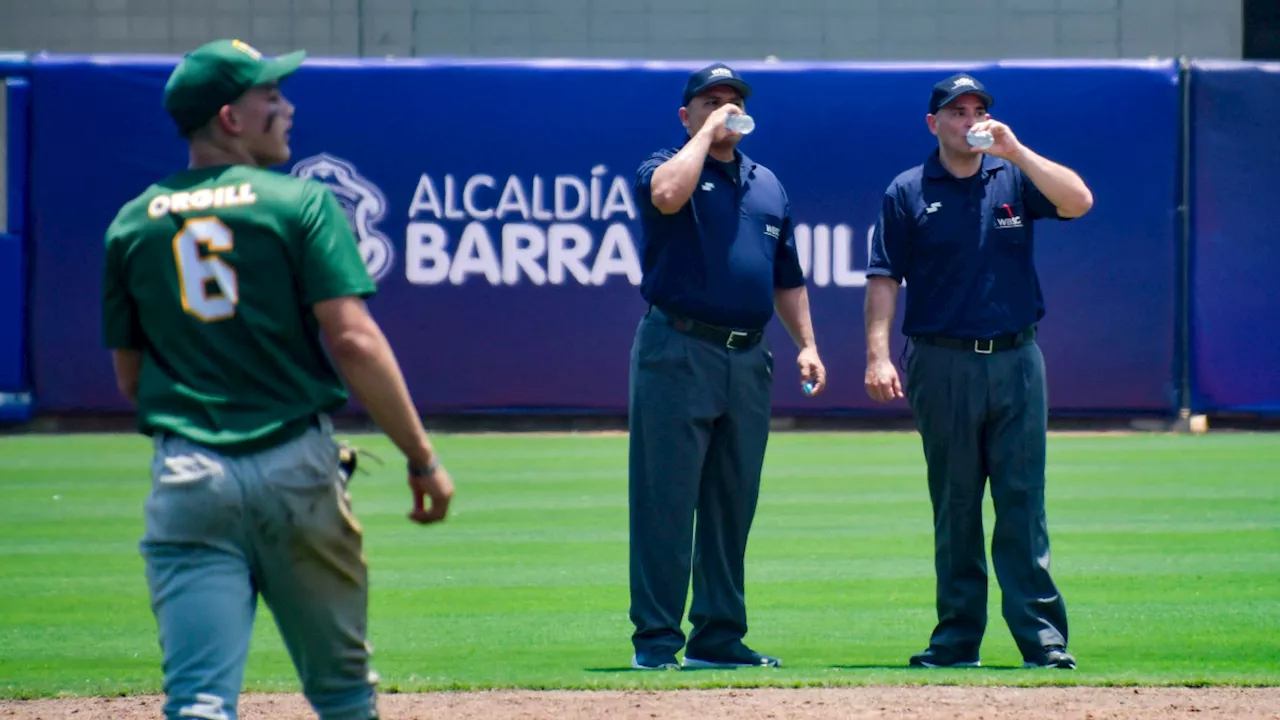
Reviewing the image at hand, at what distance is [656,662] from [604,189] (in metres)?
8.74

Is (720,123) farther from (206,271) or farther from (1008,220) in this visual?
(206,271)

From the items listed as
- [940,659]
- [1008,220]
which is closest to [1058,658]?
[940,659]

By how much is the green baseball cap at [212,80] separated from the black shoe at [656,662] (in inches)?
116

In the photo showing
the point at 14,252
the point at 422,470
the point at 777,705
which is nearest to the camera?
the point at 422,470

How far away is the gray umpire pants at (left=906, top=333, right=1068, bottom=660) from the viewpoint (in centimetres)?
594

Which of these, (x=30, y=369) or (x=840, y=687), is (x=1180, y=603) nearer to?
(x=840, y=687)

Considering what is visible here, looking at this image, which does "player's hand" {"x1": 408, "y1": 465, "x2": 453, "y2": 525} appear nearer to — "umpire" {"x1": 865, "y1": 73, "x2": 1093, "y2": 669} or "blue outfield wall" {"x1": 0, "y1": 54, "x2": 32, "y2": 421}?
"umpire" {"x1": 865, "y1": 73, "x2": 1093, "y2": 669}

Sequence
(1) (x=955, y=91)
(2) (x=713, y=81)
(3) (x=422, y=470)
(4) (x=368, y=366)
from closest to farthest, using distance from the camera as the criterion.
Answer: (4) (x=368, y=366) → (3) (x=422, y=470) → (1) (x=955, y=91) → (2) (x=713, y=81)

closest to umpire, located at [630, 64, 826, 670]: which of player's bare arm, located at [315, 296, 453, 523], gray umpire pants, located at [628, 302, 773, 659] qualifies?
gray umpire pants, located at [628, 302, 773, 659]

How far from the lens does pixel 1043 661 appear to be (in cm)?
592

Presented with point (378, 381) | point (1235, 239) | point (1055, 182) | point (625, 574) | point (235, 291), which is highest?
point (1055, 182)

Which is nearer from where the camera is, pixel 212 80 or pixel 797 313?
pixel 212 80

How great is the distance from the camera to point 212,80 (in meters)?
3.57

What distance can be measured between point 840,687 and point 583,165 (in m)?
9.33
